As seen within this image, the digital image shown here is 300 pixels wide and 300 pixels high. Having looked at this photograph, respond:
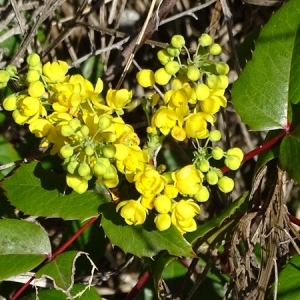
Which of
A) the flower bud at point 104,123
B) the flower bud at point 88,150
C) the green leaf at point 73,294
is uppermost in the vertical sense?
the flower bud at point 104,123

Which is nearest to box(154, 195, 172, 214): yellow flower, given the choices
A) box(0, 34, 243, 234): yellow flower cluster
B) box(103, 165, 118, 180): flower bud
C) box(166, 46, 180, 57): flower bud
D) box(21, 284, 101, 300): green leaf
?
box(0, 34, 243, 234): yellow flower cluster

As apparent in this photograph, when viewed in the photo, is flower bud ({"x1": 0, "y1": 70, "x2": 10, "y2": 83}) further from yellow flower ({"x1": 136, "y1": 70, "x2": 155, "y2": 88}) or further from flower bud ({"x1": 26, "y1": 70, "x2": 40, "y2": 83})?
yellow flower ({"x1": 136, "y1": 70, "x2": 155, "y2": 88})

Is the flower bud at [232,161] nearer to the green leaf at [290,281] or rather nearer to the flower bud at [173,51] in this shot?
the flower bud at [173,51]

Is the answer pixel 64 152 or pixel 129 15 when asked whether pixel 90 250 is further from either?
pixel 129 15

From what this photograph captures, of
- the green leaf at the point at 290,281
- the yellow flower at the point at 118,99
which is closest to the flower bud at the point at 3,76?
the yellow flower at the point at 118,99

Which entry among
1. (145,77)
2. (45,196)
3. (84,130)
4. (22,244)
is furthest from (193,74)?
(22,244)

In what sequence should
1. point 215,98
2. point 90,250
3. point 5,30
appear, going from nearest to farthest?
point 215,98
point 90,250
point 5,30

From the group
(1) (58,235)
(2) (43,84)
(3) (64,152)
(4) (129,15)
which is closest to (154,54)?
(4) (129,15)
